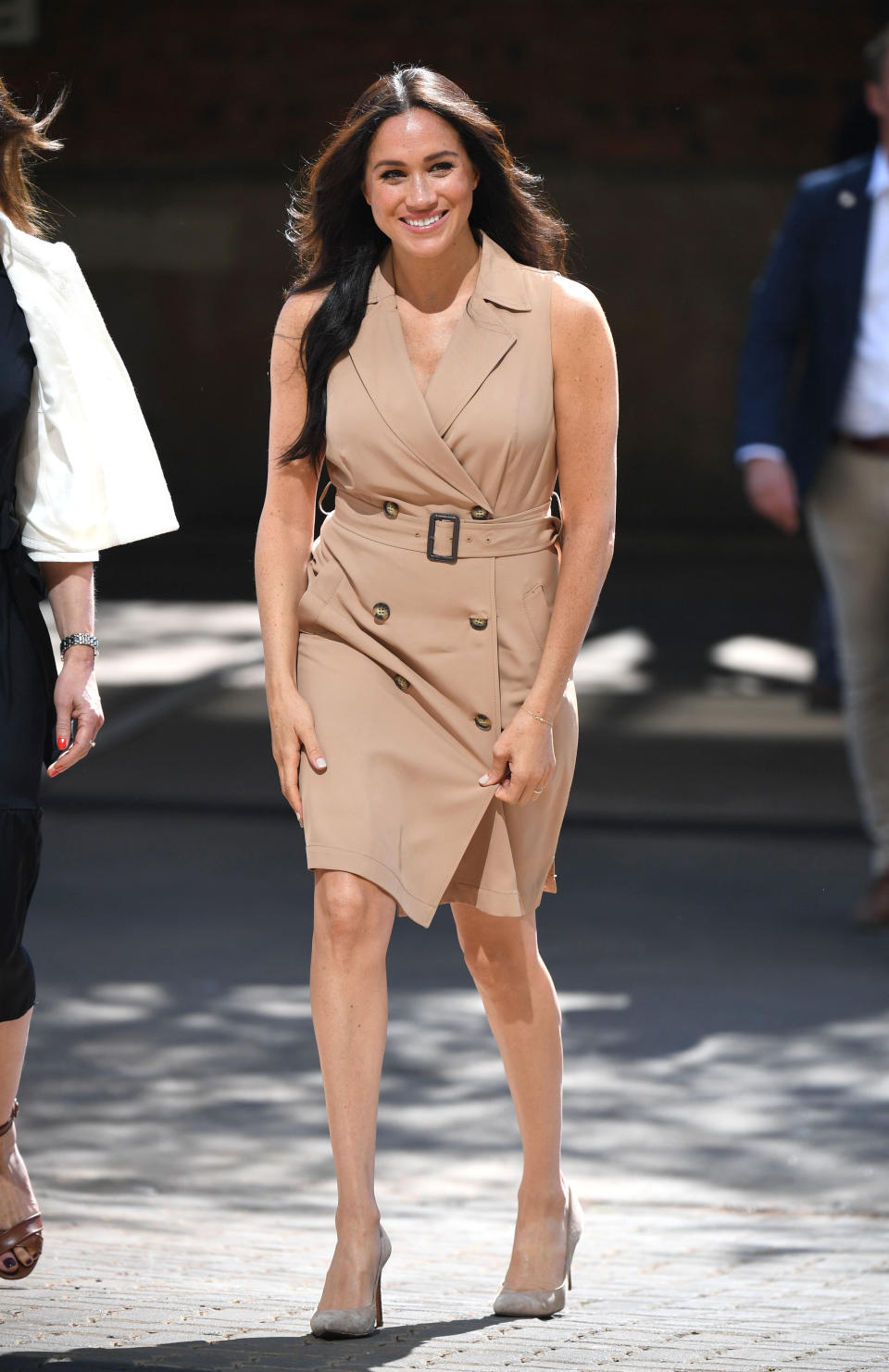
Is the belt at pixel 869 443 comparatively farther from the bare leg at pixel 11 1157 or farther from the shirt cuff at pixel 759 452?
the bare leg at pixel 11 1157

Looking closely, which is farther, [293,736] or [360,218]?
[360,218]

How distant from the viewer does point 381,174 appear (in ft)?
12.1

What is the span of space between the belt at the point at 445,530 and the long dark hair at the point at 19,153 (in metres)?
0.71

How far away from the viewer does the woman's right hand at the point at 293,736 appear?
3.66 m

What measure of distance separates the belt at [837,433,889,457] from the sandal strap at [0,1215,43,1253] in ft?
12.0

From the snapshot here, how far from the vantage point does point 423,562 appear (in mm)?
3684

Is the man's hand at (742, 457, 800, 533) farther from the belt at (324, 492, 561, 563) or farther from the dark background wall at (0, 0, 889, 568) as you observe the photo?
the dark background wall at (0, 0, 889, 568)

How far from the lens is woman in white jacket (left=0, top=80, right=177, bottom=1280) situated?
3.64m

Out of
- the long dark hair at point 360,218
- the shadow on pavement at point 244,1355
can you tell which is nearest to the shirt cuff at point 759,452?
the long dark hair at point 360,218

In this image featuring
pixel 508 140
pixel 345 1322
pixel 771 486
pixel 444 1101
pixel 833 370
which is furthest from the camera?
pixel 508 140

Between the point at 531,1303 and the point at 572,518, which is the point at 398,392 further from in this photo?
the point at 531,1303

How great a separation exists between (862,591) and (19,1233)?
3.69 meters

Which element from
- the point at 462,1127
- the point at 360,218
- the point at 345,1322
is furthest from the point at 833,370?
the point at 345,1322

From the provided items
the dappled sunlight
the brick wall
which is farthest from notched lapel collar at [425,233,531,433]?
the brick wall
